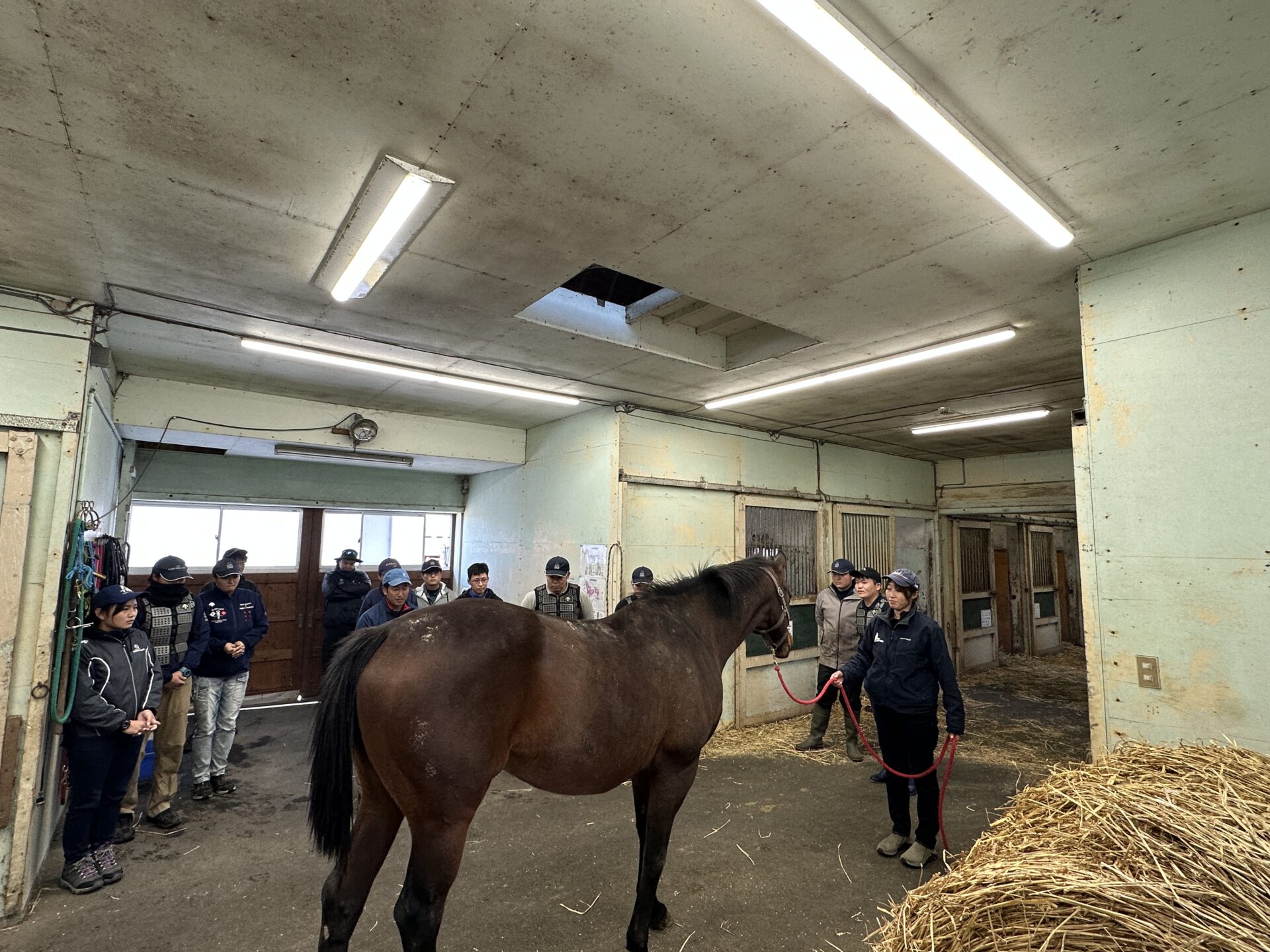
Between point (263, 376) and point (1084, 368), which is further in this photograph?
point (263, 376)

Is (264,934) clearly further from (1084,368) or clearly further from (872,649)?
(1084,368)

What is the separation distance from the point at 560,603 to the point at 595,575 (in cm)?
64

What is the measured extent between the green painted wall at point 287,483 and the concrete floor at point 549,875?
116 inches

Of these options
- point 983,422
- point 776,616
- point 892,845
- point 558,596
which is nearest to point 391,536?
point 558,596

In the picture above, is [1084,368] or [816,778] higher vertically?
[1084,368]

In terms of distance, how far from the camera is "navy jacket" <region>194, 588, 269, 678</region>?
12.4ft

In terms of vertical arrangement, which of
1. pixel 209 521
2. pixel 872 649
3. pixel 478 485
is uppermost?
pixel 478 485

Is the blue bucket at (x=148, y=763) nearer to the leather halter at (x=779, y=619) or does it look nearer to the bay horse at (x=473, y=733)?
the bay horse at (x=473, y=733)

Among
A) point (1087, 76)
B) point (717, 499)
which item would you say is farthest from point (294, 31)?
point (717, 499)

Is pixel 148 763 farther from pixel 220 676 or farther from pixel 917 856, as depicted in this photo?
pixel 917 856

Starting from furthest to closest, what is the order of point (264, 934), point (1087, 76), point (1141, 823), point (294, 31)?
point (264, 934) → point (1087, 76) → point (294, 31) → point (1141, 823)

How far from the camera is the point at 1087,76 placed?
1533 mm

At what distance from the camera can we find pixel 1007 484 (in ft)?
24.2

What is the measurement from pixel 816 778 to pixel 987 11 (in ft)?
14.8
